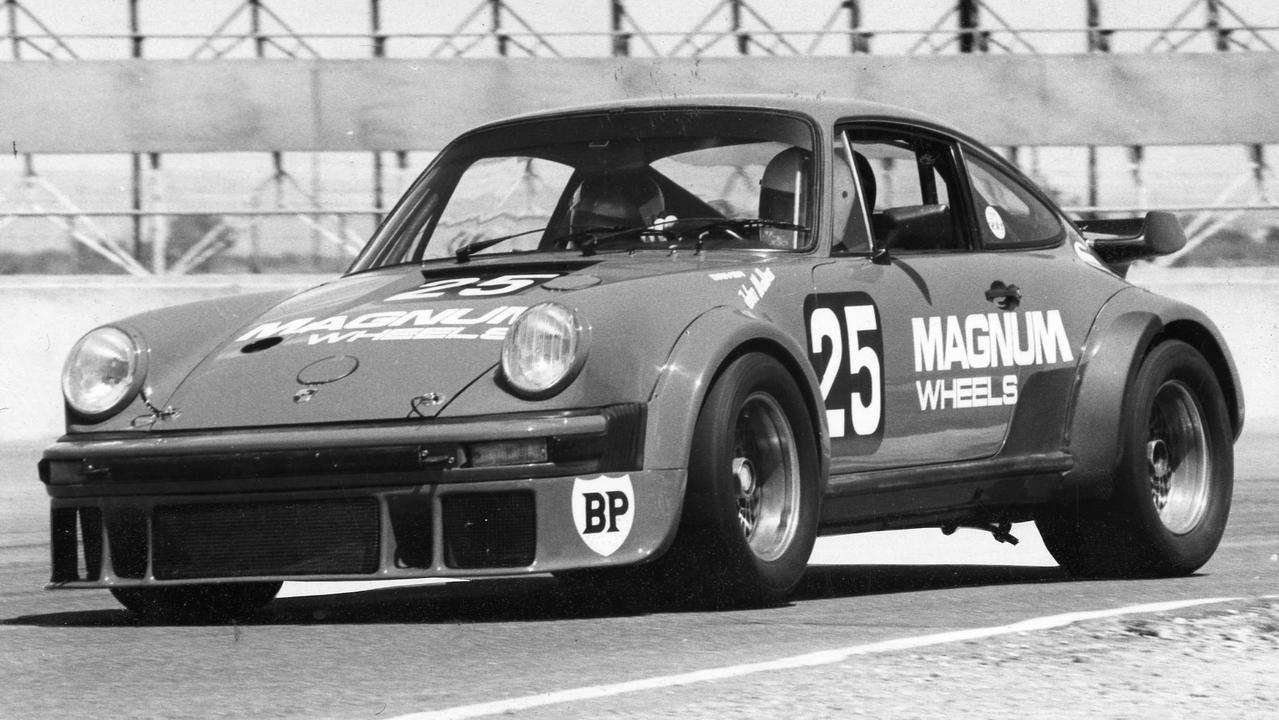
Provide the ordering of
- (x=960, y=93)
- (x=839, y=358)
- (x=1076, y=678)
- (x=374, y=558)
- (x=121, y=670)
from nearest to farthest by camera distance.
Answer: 1. (x=1076, y=678)
2. (x=121, y=670)
3. (x=374, y=558)
4. (x=839, y=358)
5. (x=960, y=93)

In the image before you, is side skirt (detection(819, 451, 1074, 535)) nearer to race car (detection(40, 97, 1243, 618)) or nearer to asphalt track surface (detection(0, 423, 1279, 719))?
race car (detection(40, 97, 1243, 618))

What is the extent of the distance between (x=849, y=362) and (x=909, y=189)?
1.13 metres

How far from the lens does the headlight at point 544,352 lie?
5.56 m

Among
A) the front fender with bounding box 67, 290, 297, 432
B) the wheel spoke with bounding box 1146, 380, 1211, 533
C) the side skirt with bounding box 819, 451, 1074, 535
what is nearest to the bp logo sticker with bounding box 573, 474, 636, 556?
the side skirt with bounding box 819, 451, 1074, 535

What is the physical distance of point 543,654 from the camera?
506 cm

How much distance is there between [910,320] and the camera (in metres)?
6.64

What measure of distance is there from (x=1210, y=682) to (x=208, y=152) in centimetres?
2468

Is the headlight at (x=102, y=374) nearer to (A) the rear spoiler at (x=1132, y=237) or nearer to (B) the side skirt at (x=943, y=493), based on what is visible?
(B) the side skirt at (x=943, y=493)

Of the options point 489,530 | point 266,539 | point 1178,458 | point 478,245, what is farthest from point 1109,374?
point 266,539

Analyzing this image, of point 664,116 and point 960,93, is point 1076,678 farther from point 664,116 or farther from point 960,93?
point 960,93

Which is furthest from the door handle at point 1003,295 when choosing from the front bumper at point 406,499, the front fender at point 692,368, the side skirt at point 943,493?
the front bumper at point 406,499

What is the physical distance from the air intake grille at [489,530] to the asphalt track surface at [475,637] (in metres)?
0.18

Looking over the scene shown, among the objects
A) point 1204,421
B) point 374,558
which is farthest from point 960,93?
point 374,558

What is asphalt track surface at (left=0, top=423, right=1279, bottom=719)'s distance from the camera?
448 centimetres
